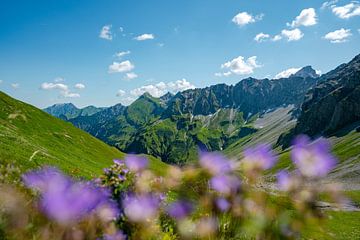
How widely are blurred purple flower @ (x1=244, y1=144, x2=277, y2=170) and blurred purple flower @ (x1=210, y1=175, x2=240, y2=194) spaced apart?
353mm

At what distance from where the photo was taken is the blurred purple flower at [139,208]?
11.2ft

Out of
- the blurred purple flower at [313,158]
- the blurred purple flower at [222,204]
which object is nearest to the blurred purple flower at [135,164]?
the blurred purple flower at [222,204]

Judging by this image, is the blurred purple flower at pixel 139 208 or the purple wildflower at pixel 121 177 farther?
the purple wildflower at pixel 121 177

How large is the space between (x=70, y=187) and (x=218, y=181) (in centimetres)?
142

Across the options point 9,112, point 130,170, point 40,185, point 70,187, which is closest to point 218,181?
point 130,170

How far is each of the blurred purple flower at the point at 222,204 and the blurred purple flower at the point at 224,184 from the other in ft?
0.30

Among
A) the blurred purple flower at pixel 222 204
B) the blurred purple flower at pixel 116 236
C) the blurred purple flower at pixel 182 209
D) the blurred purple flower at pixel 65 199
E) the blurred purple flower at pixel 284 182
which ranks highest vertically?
the blurred purple flower at pixel 65 199

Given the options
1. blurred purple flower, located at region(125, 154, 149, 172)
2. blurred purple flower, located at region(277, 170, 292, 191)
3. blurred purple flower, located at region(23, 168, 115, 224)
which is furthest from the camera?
blurred purple flower, located at region(125, 154, 149, 172)

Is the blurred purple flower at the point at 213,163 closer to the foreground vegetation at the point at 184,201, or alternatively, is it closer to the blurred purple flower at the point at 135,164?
the foreground vegetation at the point at 184,201

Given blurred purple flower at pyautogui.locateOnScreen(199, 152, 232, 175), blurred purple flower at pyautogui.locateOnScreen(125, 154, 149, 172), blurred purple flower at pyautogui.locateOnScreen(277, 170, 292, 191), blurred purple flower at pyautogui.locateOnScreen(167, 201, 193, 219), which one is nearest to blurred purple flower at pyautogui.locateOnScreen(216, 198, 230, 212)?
blurred purple flower at pyautogui.locateOnScreen(199, 152, 232, 175)

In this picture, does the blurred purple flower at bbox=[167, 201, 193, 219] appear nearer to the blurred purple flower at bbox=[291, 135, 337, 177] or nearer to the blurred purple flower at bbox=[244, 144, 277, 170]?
the blurred purple flower at bbox=[244, 144, 277, 170]

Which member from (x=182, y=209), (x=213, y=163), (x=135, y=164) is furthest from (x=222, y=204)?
(x=135, y=164)

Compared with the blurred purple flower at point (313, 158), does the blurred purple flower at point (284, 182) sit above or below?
below

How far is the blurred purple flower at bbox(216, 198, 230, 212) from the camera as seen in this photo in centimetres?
357
